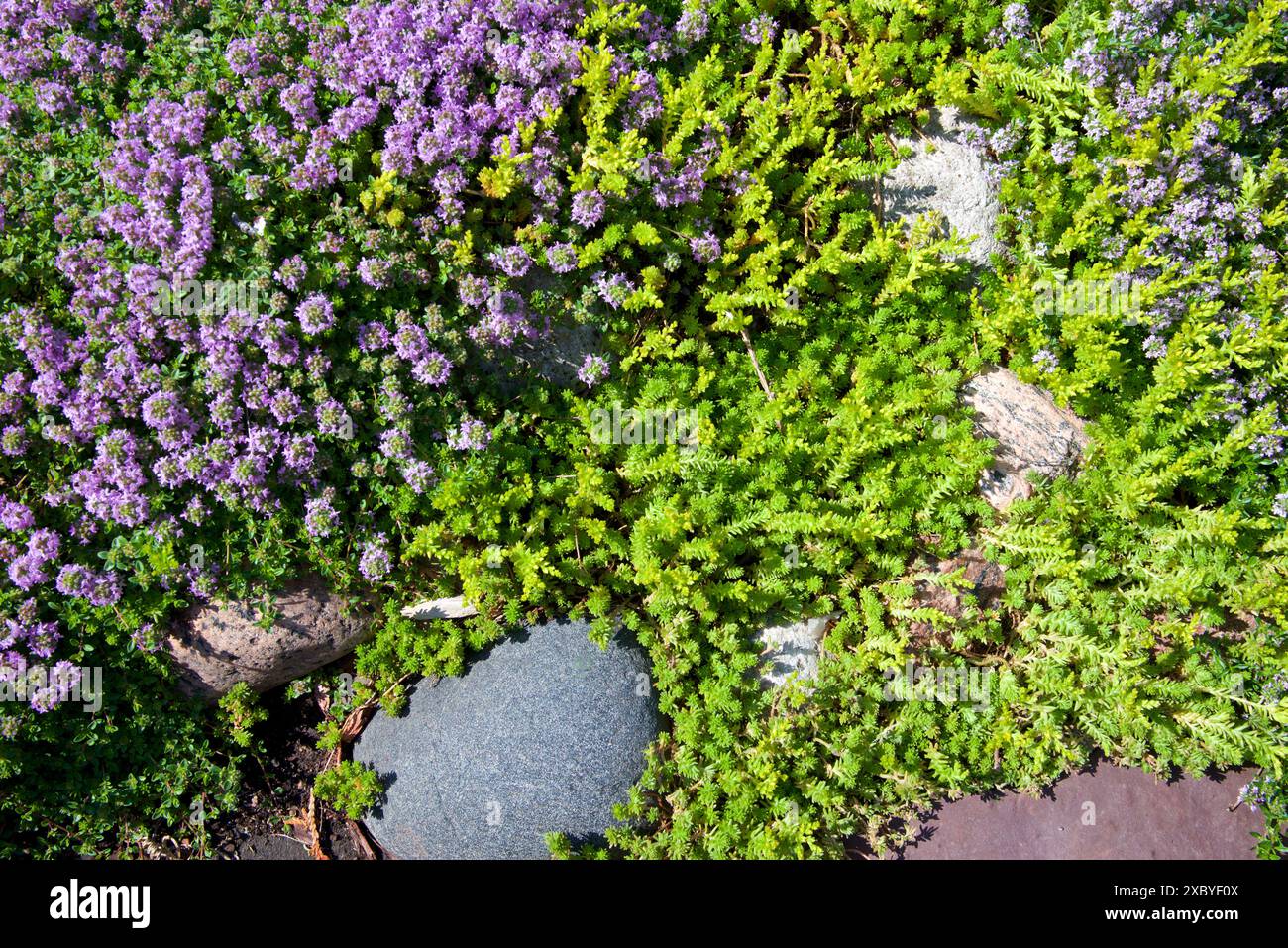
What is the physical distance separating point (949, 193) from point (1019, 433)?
2138mm

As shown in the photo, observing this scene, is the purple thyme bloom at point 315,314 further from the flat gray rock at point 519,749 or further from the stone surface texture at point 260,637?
the flat gray rock at point 519,749

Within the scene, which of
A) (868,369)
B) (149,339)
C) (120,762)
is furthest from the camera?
(868,369)

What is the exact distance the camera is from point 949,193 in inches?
293

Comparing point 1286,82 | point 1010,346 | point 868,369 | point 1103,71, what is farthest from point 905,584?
point 1286,82

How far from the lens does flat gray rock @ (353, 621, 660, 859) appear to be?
631 centimetres

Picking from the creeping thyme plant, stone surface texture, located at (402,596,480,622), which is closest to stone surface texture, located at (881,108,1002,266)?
the creeping thyme plant

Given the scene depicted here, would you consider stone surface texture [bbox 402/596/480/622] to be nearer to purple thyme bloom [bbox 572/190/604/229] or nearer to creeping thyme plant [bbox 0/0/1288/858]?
creeping thyme plant [bbox 0/0/1288/858]

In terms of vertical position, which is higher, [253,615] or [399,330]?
[399,330]

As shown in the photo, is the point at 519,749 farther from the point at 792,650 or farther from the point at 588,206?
the point at 588,206

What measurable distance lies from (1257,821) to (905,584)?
3.28 m

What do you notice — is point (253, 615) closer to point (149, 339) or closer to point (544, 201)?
point (149, 339)

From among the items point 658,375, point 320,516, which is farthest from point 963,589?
point 320,516

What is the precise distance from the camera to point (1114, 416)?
7.13 meters

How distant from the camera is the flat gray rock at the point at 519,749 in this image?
6312 mm
